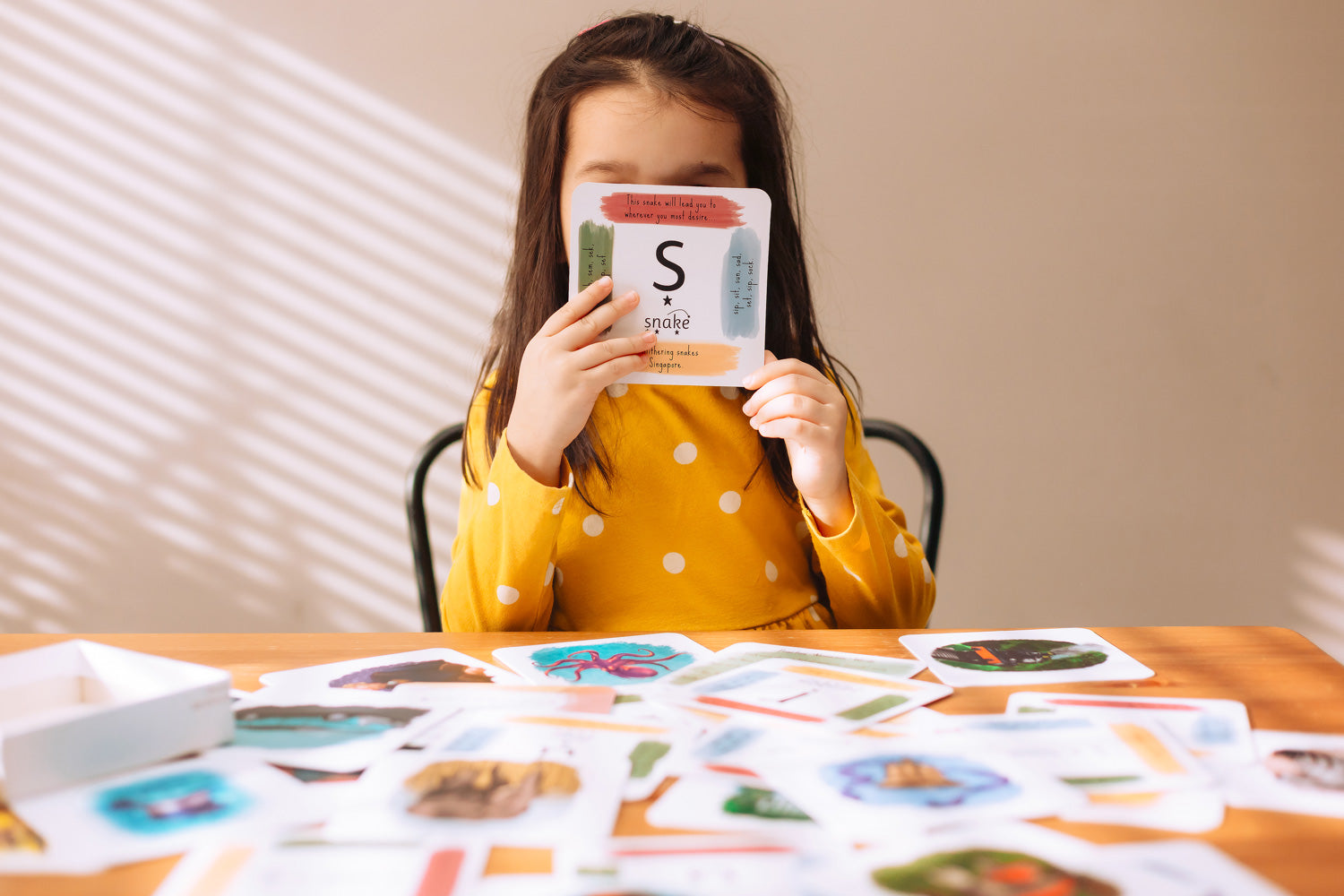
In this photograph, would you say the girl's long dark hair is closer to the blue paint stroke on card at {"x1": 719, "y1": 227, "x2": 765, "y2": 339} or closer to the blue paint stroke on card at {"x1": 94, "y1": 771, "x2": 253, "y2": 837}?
the blue paint stroke on card at {"x1": 719, "y1": 227, "x2": 765, "y2": 339}

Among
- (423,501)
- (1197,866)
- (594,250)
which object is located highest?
(594,250)

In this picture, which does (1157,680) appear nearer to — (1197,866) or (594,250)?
(1197,866)

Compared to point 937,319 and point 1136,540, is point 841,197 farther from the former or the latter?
point 1136,540

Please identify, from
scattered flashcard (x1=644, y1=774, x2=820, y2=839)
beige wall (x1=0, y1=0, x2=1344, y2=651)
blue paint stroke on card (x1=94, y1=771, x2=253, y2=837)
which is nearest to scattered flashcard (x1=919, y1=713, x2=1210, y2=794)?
scattered flashcard (x1=644, y1=774, x2=820, y2=839)

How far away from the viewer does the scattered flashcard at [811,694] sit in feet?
2.02

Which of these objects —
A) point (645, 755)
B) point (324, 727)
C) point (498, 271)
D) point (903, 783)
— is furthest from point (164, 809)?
point (498, 271)

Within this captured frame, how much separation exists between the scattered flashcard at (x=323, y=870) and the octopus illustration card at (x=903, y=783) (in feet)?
0.56

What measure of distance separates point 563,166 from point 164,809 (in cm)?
77

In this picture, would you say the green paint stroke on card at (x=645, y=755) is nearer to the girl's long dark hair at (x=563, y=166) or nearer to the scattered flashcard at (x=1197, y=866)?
the scattered flashcard at (x=1197, y=866)

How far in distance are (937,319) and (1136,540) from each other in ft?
2.07

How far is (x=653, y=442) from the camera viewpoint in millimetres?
1079

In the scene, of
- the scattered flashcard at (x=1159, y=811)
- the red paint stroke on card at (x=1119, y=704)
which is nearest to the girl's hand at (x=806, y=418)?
the red paint stroke on card at (x=1119, y=704)

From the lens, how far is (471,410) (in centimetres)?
113

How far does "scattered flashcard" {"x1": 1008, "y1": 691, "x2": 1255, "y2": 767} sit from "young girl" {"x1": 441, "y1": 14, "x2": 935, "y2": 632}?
296 mm
